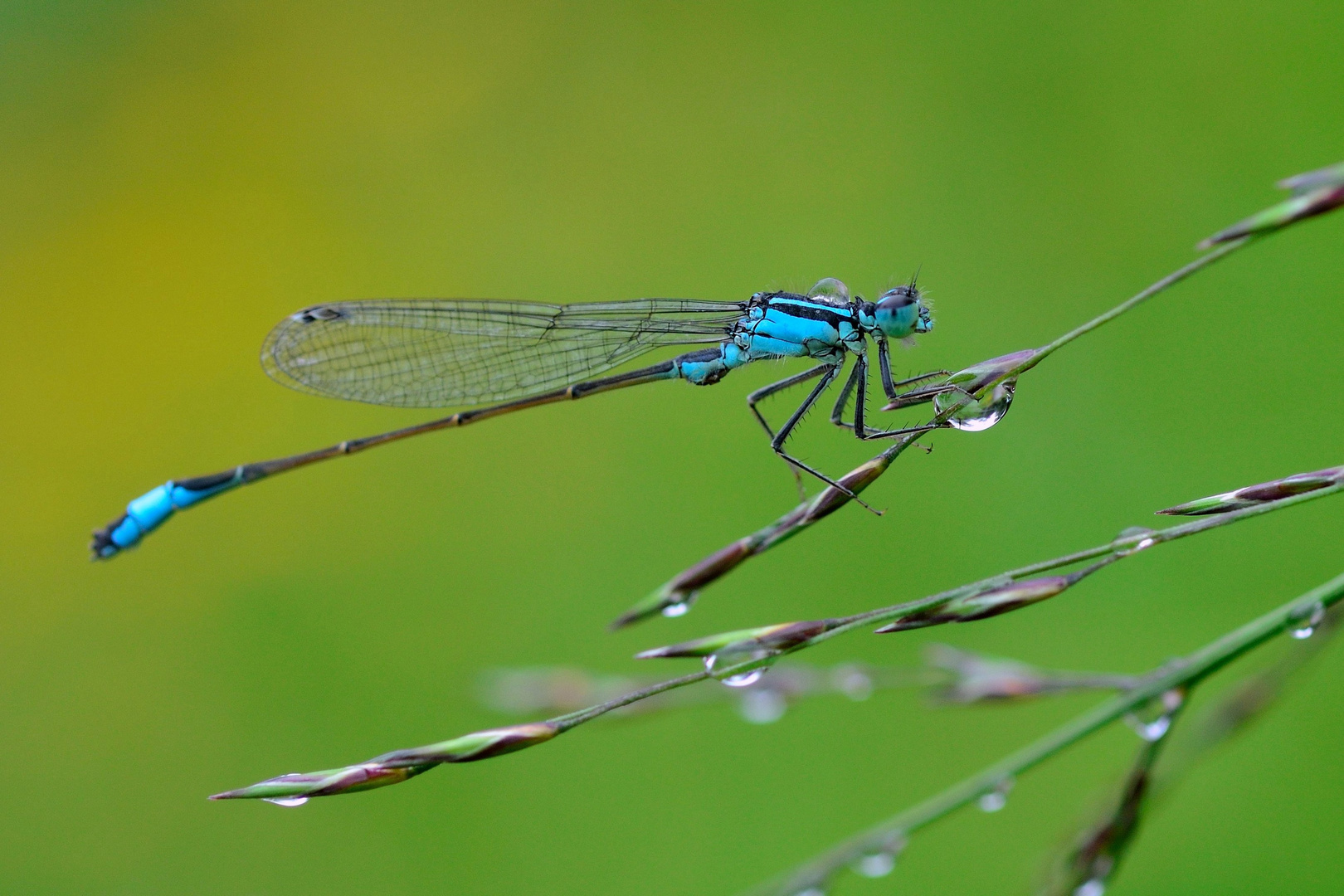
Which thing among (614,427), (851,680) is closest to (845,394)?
(614,427)

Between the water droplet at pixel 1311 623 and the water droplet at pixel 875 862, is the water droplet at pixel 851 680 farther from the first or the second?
the water droplet at pixel 1311 623

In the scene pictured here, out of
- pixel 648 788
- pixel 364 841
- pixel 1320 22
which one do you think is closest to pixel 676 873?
pixel 648 788

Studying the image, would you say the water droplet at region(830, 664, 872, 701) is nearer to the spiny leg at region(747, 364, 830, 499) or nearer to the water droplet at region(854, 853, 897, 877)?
the water droplet at region(854, 853, 897, 877)

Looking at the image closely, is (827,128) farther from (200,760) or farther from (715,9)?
(200,760)

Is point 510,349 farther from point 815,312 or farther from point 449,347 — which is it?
point 815,312

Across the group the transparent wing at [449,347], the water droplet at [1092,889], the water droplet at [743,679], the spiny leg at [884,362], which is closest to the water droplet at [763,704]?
the water droplet at [743,679]

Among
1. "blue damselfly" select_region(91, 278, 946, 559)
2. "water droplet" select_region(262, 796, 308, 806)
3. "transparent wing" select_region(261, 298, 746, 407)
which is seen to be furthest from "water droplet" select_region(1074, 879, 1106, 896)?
"transparent wing" select_region(261, 298, 746, 407)
